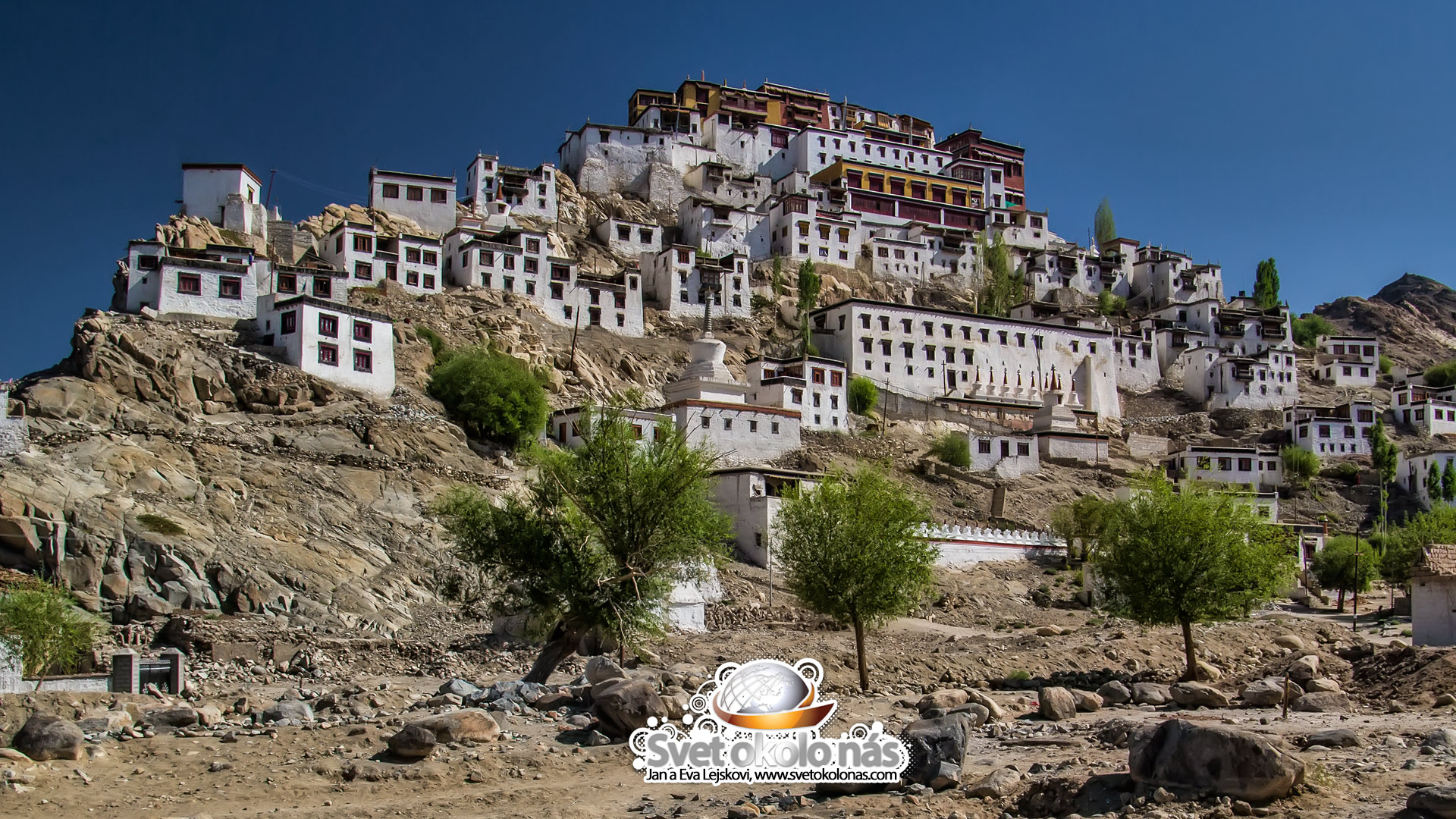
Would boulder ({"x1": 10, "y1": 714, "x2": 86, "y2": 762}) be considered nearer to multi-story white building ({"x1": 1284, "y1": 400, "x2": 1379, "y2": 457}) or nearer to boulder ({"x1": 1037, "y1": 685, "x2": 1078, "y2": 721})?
boulder ({"x1": 1037, "y1": 685, "x2": 1078, "y2": 721})

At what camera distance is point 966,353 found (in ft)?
243

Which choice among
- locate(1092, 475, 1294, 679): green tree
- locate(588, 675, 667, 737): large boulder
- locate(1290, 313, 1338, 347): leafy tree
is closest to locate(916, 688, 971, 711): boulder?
locate(588, 675, 667, 737): large boulder

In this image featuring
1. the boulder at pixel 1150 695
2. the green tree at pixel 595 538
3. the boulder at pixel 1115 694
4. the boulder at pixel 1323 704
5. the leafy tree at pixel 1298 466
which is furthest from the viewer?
the leafy tree at pixel 1298 466

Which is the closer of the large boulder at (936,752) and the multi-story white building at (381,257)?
the large boulder at (936,752)

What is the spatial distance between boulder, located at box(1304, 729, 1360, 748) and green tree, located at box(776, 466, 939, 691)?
36.4ft

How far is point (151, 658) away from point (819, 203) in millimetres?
63248

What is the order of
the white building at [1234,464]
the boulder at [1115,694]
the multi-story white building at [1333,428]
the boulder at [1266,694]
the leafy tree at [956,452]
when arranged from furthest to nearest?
the multi-story white building at [1333,428] < the white building at [1234,464] < the leafy tree at [956,452] < the boulder at [1115,694] < the boulder at [1266,694]

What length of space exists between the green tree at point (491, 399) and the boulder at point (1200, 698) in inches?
1062

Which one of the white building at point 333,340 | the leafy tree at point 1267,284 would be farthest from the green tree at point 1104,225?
the white building at point 333,340

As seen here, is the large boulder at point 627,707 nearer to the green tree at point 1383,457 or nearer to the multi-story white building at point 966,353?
the multi-story white building at point 966,353

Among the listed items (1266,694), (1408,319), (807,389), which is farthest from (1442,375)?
(1266,694)

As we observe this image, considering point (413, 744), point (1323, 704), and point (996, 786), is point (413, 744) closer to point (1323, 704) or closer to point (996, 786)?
point (996, 786)

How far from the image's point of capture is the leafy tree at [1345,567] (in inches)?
1985

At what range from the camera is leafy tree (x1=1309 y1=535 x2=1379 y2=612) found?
50416 mm
